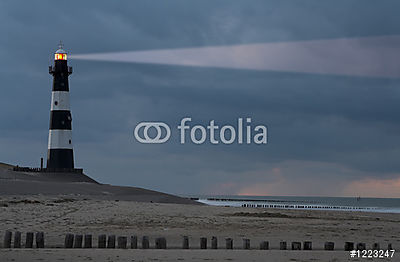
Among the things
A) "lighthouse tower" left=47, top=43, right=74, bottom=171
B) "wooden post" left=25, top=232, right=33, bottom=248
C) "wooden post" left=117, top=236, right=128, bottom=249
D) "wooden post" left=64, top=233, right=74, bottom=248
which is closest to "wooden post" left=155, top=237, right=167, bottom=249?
"wooden post" left=117, top=236, right=128, bottom=249

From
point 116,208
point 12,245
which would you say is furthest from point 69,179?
point 12,245

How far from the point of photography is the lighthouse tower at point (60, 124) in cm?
5144

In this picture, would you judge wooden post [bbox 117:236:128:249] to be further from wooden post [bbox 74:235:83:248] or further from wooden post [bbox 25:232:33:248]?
wooden post [bbox 25:232:33:248]

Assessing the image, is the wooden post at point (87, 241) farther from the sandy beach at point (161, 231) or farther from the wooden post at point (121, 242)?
the wooden post at point (121, 242)

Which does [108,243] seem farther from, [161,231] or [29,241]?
[161,231]

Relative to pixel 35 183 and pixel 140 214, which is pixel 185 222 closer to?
pixel 140 214

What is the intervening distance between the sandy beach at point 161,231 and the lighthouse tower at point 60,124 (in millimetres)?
15611

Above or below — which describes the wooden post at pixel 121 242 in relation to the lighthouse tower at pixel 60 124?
below

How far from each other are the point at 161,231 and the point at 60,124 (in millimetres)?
30459

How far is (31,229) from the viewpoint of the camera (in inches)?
902

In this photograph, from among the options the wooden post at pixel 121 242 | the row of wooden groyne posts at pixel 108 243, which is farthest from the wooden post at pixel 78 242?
the wooden post at pixel 121 242

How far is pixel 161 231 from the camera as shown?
920 inches

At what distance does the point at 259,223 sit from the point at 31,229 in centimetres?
1134

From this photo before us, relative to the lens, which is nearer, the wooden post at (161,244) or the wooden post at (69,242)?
the wooden post at (69,242)
